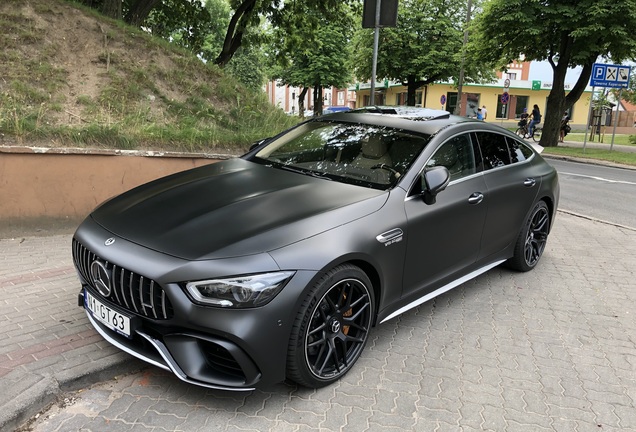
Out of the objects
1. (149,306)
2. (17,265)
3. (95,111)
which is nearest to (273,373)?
(149,306)

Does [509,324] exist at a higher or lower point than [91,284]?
lower

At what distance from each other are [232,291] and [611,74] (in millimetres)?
18204

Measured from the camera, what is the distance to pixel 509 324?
156 inches

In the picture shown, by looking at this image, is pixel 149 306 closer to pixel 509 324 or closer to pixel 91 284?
pixel 91 284

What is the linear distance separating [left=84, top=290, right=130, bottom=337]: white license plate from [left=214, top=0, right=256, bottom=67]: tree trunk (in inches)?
483

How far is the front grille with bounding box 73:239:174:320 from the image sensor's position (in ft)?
8.23

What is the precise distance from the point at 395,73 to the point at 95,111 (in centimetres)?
2878

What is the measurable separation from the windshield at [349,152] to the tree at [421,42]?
93.8 feet

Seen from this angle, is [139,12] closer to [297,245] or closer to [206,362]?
[297,245]

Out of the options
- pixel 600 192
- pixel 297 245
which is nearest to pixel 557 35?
pixel 600 192

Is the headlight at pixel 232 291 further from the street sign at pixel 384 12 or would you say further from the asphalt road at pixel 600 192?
the asphalt road at pixel 600 192

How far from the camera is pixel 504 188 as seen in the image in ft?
14.2

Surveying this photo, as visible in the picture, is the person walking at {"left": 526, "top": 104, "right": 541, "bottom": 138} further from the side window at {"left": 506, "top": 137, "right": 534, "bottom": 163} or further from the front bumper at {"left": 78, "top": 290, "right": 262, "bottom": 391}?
the front bumper at {"left": 78, "top": 290, "right": 262, "bottom": 391}

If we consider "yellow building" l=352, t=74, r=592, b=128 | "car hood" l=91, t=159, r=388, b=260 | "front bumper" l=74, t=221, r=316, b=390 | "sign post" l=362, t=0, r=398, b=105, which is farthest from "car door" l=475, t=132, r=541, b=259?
"yellow building" l=352, t=74, r=592, b=128
